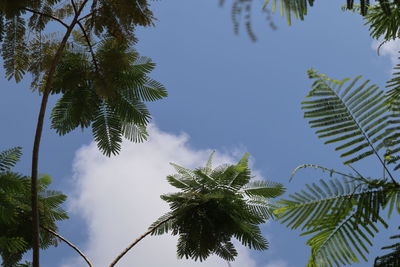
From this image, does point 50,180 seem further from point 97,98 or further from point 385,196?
point 385,196

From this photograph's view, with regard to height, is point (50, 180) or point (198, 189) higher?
point (50, 180)

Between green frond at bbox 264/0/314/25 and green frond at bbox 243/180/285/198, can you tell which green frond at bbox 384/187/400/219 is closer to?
green frond at bbox 264/0/314/25

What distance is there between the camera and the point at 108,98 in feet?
29.6

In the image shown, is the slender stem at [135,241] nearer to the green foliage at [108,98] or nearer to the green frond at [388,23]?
the green foliage at [108,98]

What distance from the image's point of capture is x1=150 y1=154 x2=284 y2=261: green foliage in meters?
8.08

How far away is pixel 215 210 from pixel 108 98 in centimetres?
280

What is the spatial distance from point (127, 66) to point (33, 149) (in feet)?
9.62

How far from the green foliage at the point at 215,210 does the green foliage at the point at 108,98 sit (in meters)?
1.50

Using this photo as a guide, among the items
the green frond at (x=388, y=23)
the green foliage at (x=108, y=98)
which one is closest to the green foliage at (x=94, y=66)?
the green foliage at (x=108, y=98)

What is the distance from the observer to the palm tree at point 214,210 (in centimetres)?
808

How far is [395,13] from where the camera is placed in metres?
2.04

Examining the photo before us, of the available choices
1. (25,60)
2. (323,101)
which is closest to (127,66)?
(25,60)

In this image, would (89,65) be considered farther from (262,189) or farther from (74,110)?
(262,189)

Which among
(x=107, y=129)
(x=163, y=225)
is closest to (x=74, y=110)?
(x=107, y=129)
